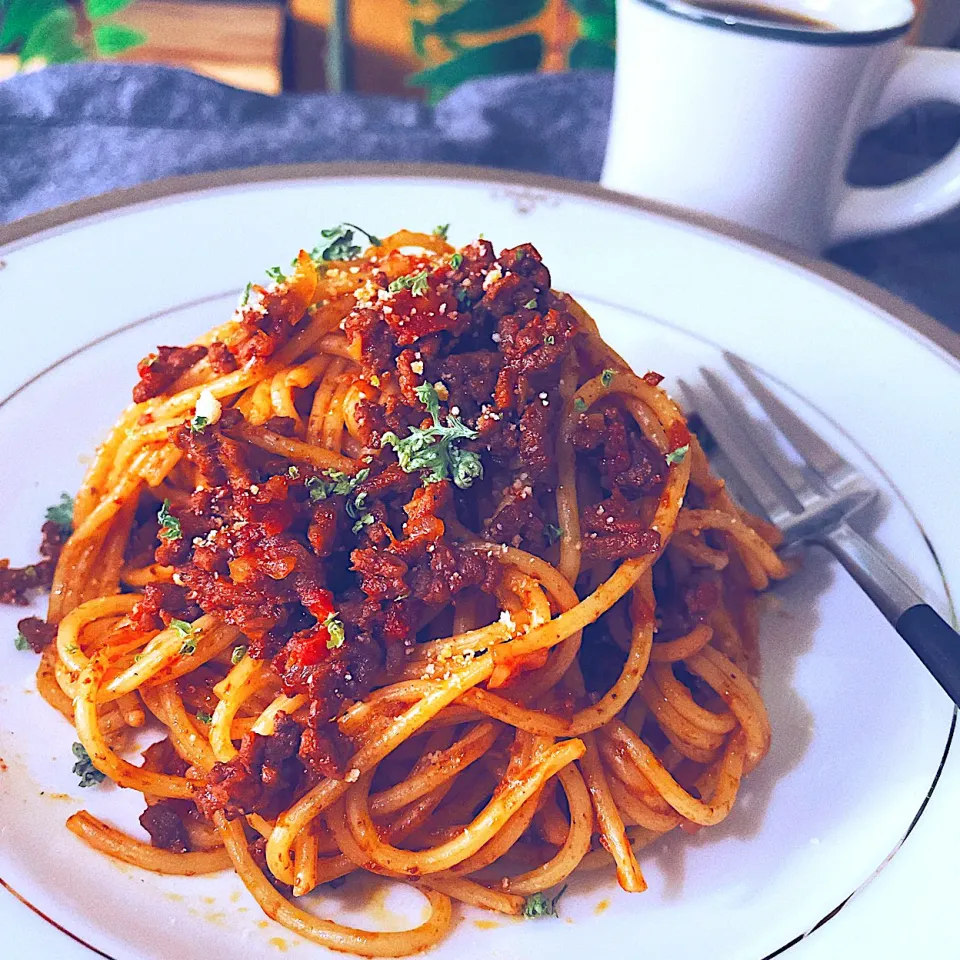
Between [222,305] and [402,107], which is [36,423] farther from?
[402,107]

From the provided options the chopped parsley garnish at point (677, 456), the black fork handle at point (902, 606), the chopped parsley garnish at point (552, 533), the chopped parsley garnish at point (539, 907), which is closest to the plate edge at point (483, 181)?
the black fork handle at point (902, 606)

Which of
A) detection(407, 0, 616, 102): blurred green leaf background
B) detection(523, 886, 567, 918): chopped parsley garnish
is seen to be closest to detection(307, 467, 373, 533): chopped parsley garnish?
detection(523, 886, 567, 918): chopped parsley garnish

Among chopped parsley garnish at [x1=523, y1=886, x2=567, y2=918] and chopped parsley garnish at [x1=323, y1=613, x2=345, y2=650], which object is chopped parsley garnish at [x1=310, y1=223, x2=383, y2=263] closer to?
chopped parsley garnish at [x1=323, y1=613, x2=345, y2=650]

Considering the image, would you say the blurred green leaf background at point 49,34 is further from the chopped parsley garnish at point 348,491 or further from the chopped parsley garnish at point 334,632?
the chopped parsley garnish at point 334,632

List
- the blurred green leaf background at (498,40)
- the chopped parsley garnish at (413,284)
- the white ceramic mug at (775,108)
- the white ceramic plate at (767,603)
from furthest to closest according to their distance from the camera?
the blurred green leaf background at (498,40) → the white ceramic mug at (775,108) → the chopped parsley garnish at (413,284) → the white ceramic plate at (767,603)

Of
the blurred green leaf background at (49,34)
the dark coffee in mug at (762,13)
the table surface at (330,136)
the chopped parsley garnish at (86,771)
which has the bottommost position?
the blurred green leaf background at (49,34)

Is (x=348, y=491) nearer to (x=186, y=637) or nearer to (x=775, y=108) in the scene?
(x=186, y=637)

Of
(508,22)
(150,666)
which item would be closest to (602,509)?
(150,666)
